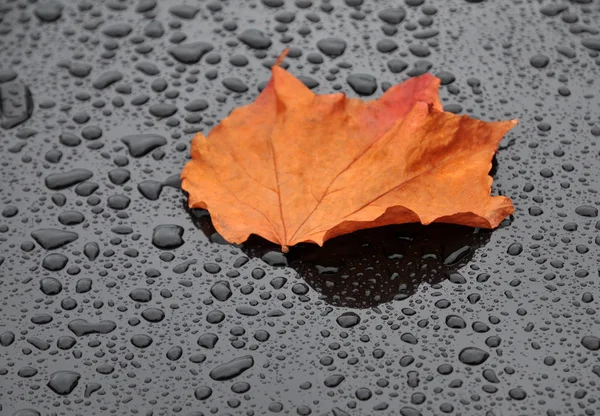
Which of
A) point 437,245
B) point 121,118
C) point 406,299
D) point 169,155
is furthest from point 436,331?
point 121,118

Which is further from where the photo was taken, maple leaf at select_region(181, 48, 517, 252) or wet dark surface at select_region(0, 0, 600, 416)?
maple leaf at select_region(181, 48, 517, 252)

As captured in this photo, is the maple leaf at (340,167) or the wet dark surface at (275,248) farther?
the maple leaf at (340,167)

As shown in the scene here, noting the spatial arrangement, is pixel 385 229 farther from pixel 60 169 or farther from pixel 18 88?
pixel 18 88

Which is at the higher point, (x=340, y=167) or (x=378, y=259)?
(x=340, y=167)

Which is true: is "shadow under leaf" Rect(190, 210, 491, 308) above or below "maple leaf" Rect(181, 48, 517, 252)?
below
